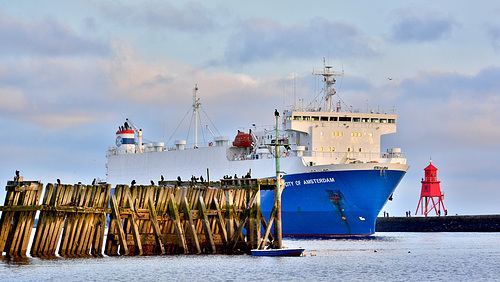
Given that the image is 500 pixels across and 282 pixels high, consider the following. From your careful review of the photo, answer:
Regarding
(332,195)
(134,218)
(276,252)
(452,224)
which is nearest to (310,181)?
(332,195)

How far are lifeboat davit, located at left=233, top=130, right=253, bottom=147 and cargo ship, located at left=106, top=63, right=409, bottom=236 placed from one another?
Result: 0.03m

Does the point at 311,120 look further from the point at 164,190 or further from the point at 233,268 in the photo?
the point at 233,268

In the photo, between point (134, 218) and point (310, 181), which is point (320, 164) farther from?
point (134, 218)

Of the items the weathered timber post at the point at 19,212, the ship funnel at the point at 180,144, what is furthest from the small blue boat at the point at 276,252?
Answer: the ship funnel at the point at 180,144

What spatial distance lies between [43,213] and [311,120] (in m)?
A: 38.3

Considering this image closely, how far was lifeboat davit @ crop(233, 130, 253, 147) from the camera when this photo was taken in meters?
77.6

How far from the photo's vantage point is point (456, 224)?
104 m

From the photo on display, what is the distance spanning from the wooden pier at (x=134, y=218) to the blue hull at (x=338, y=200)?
2107 cm

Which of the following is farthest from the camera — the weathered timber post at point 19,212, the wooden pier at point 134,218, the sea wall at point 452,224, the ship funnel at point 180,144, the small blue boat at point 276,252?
the sea wall at point 452,224

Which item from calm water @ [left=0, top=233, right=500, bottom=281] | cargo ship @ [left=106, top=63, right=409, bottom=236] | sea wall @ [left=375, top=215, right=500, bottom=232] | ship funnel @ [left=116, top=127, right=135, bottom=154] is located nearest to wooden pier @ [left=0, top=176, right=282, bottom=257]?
calm water @ [left=0, top=233, right=500, bottom=281]

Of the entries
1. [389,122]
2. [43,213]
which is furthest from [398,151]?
[43,213]

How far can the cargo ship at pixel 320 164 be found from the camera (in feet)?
219

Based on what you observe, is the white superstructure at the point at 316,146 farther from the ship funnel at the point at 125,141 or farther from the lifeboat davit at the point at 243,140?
the ship funnel at the point at 125,141

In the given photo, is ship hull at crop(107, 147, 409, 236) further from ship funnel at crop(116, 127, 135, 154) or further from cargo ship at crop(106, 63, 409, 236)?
ship funnel at crop(116, 127, 135, 154)
